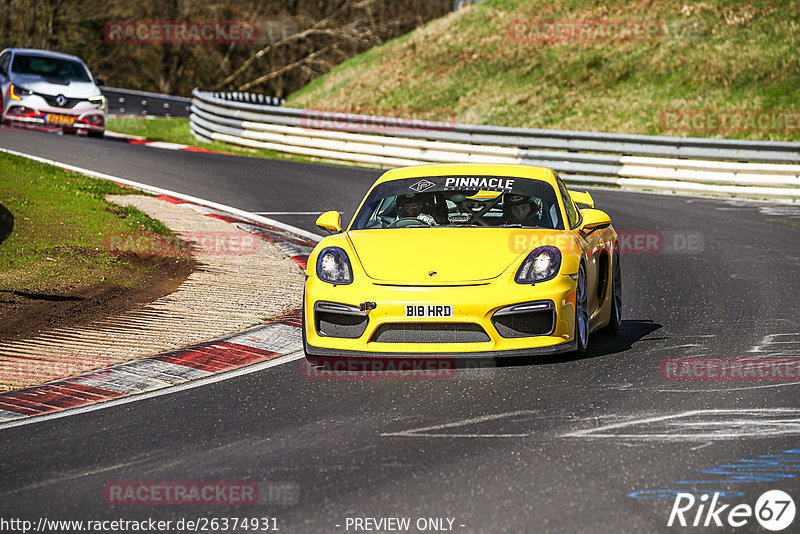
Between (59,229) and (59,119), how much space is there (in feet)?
41.3

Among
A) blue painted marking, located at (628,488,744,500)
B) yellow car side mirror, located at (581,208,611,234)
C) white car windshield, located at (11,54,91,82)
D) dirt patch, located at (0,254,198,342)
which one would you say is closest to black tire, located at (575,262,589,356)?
yellow car side mirror, located at (581,208,611,234)

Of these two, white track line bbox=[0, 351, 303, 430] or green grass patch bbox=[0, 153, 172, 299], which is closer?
white track line bbox=[0, 351, 303, 430]

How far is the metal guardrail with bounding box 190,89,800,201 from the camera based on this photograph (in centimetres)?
2020

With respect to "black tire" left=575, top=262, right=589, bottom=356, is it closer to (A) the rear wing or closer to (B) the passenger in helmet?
(B) the passenger in helmet

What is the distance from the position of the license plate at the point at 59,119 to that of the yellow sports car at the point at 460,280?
58.0 feet

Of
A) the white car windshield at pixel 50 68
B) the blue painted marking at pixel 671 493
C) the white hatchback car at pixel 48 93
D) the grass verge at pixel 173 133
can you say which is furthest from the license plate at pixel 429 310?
the white car windshield at pixel 50 68

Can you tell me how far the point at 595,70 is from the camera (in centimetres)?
3153

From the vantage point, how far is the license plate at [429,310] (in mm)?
7066

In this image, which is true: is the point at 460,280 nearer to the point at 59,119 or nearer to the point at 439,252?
the point at 439,252

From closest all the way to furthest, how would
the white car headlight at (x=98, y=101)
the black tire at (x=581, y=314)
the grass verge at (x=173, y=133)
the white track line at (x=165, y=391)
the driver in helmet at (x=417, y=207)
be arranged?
the white track line at (x=165, y=391), the black tire at (x=581, y=314), the driver in helmet at (x=417, y=207), the white car headlight at (x=98, y=101), the grass verge at (x=173, y=133)

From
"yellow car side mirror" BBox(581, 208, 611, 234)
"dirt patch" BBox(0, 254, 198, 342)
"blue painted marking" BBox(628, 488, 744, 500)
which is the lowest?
"dirt patch" BBox(0, 254, 198, 342)

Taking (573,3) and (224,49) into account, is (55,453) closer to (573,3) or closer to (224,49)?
(573,3)

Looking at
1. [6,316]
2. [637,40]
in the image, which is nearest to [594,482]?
[6,316]

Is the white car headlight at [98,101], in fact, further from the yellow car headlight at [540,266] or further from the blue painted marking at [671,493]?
the blue painted marking at [671,493]
